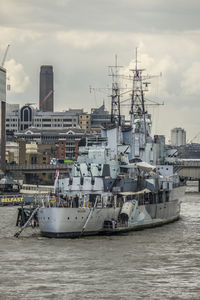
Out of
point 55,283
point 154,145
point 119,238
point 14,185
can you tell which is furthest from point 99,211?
point 14,185

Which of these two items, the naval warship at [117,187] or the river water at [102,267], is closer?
the river water at [102,267]

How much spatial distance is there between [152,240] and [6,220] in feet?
86.7


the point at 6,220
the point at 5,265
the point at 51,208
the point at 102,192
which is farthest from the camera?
the point at 6,220

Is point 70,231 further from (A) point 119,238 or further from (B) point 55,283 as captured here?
(B) point 55,283

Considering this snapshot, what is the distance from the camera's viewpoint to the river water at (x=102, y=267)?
151 ft

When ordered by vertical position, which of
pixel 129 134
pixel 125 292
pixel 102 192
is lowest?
pixel 125 292

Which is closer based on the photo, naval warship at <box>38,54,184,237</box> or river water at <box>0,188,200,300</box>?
river water at <box>0,188,200,300</box>

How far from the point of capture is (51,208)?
219 feet

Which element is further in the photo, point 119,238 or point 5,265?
point 119,238

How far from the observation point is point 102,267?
176ft

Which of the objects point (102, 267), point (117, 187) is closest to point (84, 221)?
point (117, 187)

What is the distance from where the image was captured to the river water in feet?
151

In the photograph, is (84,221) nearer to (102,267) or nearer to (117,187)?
(117,187)

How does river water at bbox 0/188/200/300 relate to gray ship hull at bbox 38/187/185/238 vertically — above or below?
below
